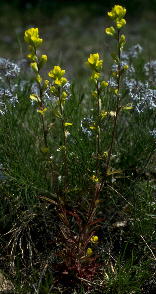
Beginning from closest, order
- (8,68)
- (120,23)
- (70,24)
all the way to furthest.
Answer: (120,23)
(8,68)
(70,24)

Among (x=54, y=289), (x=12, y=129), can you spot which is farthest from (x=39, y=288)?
(x=12, y=129)

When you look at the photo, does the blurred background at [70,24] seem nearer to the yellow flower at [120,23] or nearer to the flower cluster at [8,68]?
the flower cluster at [8,68]

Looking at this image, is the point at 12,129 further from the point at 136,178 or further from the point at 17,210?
the point at 136,178

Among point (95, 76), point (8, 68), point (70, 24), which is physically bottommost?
point (95, 76)

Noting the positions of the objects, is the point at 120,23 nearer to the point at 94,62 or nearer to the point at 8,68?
the point at 94,62

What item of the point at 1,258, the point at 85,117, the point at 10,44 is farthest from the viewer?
the point at 10,44

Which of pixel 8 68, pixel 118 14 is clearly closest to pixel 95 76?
pixel 118 14

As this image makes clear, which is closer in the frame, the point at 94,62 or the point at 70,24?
the point at 94,62

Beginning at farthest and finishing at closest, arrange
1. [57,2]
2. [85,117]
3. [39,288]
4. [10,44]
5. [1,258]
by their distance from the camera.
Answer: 1. [57,2]
2. [10,44]
3. [85,117]
4. [1,258]
5. [39,288]
